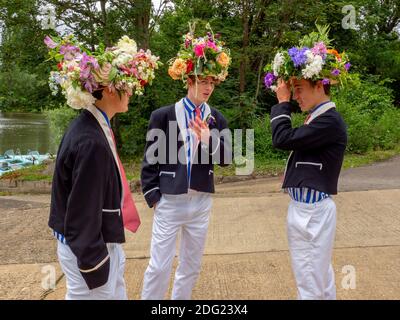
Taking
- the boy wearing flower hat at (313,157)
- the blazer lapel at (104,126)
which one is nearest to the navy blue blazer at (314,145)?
the boy wearing flower hat at (313,157)

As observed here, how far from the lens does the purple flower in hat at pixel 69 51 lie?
7.70 feet

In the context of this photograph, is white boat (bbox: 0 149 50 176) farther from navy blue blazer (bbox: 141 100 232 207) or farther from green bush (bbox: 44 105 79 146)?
navy blue blazer (bbox: 141 100 232 207)

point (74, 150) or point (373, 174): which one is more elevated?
point (74, 150)

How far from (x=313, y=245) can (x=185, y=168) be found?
1.03 m

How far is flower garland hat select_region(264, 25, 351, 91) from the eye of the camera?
2848 mm

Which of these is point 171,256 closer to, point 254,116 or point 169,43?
point 254,116

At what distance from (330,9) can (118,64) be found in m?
9.18

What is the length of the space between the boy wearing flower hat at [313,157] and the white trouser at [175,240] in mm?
664

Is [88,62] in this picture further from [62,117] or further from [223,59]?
[62,117]

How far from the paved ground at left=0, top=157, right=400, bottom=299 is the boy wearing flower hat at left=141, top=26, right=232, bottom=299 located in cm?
60

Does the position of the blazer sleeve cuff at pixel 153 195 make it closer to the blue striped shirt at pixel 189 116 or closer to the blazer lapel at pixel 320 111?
the blue striped shirt at pixel 189 116

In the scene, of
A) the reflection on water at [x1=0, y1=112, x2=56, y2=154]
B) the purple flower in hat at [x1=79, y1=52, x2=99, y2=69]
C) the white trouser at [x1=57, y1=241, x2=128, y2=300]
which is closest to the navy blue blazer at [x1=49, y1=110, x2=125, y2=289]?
the white trouser at [x1=57, y1=241, x2=128, y2=300]

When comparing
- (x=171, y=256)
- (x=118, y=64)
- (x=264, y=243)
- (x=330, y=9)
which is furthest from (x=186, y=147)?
(x=330, y=9)

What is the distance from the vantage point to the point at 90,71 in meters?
2.27
